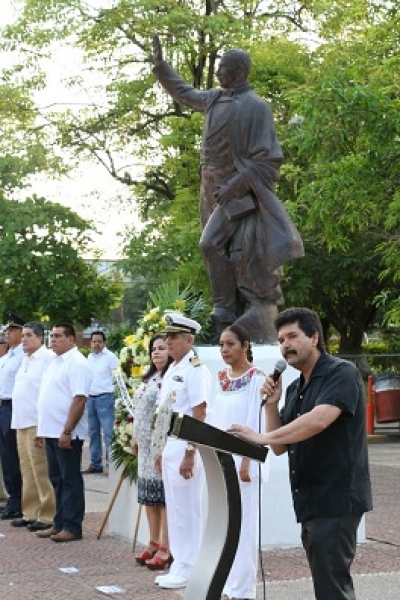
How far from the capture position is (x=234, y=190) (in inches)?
421

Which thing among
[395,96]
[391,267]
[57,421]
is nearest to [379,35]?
[395,96]

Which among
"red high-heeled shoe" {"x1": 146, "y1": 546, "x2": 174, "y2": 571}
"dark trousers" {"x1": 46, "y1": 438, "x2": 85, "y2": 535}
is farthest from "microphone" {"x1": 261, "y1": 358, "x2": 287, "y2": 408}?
"dark trousers" {"x1": 46, "y1": 438, "x2": 85, "y2": 535}

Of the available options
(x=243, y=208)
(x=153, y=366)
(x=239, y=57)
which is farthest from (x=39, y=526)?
(x=239, y=57)

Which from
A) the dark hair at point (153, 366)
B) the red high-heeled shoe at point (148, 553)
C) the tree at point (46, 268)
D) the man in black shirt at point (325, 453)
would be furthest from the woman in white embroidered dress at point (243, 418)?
the tree at point (46, 268)

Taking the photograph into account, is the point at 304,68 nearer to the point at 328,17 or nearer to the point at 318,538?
the point at 328,17

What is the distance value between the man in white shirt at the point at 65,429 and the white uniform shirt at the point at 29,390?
63 cm

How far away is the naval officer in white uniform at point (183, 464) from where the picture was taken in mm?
9109

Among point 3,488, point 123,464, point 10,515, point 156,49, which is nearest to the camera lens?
point 156,49

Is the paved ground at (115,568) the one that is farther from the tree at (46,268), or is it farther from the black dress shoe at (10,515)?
the tree at (46,268)

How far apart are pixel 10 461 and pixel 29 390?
1.29m

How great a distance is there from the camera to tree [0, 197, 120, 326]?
22391 mm

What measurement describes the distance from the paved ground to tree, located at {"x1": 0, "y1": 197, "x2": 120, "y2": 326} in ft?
33.0

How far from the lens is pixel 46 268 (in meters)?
22.4

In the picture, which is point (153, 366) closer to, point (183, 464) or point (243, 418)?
point (183, 464)
